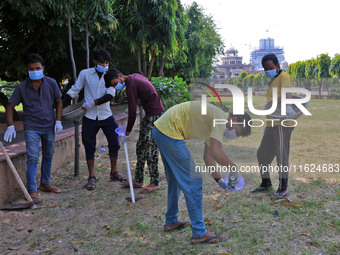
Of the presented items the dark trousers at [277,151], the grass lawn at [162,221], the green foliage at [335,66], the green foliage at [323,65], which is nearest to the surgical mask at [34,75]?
the grass lawn at [162,221]

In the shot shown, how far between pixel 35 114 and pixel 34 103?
0.47 feet

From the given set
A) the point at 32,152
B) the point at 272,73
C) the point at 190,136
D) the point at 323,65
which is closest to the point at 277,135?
the point at 272,73

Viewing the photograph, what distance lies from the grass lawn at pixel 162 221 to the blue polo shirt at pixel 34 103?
991mm

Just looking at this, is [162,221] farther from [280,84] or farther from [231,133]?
[280,84]

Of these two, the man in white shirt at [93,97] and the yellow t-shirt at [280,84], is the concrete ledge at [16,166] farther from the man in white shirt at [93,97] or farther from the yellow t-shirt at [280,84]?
the yellow t-shirt at [280,84]

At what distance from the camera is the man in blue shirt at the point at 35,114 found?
4.11m

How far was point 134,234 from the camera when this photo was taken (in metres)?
3.26

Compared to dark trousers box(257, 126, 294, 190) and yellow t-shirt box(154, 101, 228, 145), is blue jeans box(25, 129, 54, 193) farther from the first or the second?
dark trousers box(257, 126, 294, 190)

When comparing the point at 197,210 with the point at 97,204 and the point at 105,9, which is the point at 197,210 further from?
the point at 105,9

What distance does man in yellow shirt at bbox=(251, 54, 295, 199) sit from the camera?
371 centimetres

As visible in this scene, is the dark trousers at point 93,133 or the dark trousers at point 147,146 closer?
the dark trousers at point 147,146

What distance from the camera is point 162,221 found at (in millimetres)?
3537

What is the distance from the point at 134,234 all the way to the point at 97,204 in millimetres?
1003

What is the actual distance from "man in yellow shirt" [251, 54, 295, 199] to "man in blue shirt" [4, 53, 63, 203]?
8.90 ft
